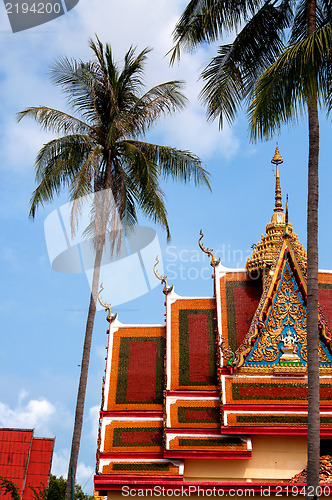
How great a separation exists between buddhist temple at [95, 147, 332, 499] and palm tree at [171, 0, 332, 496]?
5.05 m

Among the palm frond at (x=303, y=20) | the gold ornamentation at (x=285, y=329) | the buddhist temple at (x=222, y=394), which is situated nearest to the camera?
the palm frond at (x=303, y=20)

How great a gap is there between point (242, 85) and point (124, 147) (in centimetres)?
432

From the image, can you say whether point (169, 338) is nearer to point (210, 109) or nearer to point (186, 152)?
point (186, 152)

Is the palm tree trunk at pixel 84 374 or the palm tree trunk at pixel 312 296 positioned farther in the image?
the palm tree trunk at pixel 84 374

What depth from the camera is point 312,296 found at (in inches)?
488

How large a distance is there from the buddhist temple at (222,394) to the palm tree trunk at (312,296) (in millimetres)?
5756

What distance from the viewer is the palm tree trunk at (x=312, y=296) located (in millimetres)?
11289

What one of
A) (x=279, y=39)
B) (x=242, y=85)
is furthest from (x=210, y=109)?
(x=279, y=39)

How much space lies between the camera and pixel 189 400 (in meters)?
19.4

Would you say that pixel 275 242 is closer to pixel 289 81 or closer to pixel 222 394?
pixel 222 394

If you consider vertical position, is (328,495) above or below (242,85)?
below

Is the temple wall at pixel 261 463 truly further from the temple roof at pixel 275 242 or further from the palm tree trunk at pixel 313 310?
the palm tree trunk at pixel 313 310

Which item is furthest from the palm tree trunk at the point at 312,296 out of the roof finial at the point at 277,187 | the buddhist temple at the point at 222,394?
the roof finial at the point at 277,187

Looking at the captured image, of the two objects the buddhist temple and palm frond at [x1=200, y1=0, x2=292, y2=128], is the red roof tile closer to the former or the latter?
the buddhist temple
